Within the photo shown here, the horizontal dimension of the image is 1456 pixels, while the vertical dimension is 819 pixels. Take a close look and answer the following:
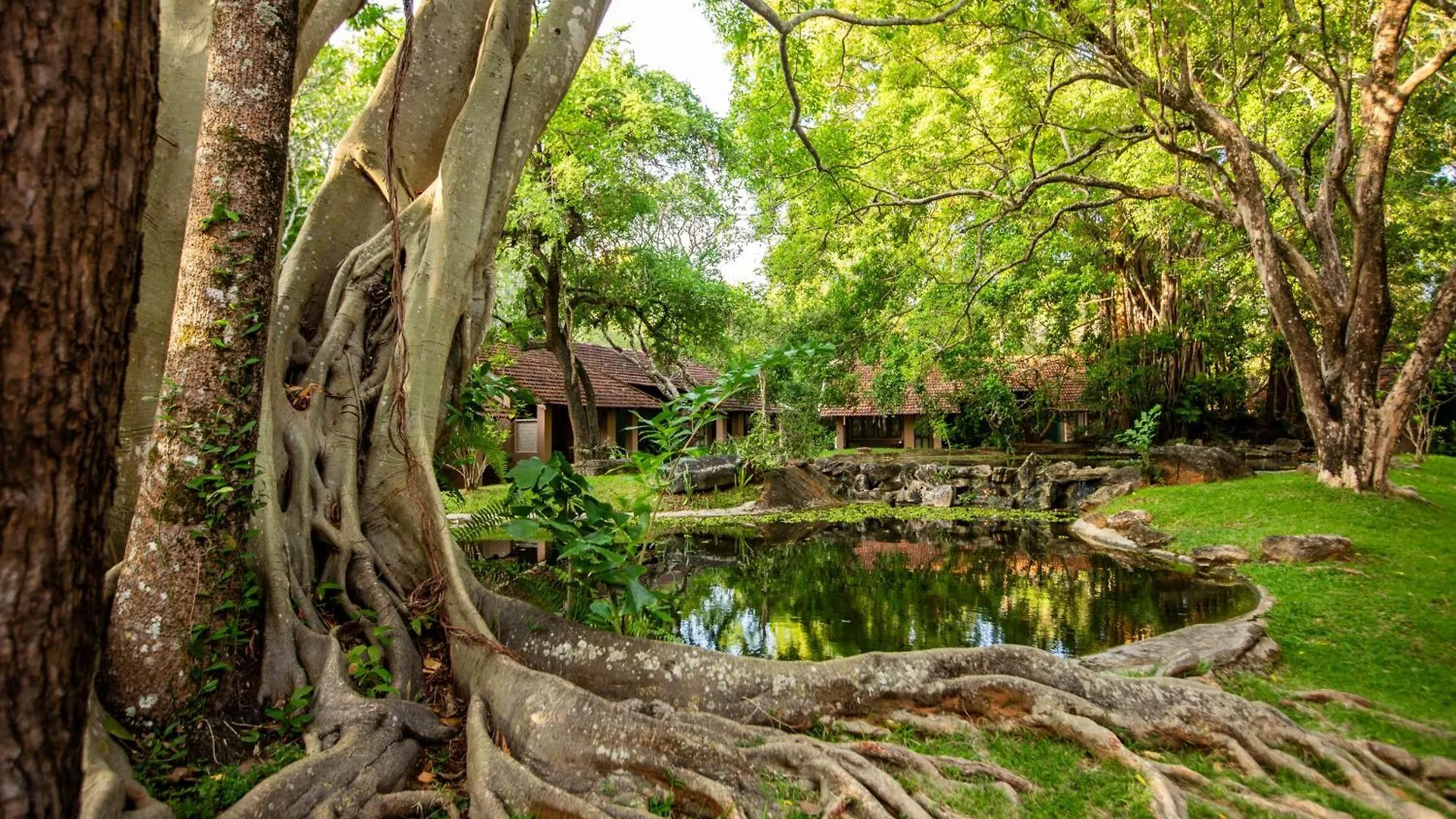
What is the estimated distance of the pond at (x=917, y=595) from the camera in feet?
18.0

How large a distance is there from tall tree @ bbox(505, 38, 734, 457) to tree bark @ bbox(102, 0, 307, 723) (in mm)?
10985

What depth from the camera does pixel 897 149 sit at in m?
11.2

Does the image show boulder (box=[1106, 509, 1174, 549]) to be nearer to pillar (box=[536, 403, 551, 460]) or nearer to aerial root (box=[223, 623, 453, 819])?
aerial root (box=[223, 623, 453, 819])

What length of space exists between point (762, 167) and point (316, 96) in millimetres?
9584

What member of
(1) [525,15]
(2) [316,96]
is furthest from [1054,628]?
(2) [316,96]

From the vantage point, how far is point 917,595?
700cm

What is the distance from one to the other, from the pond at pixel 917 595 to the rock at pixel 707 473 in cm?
388

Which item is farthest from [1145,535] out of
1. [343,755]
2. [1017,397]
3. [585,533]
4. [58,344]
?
[1017,397]

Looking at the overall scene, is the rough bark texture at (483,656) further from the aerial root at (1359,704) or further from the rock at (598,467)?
the rock at (598,467)

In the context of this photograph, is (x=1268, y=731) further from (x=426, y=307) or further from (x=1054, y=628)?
(x=426, y=307)

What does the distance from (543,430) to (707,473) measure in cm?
775

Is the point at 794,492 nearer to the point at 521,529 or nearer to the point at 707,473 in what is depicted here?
the point at 707,473

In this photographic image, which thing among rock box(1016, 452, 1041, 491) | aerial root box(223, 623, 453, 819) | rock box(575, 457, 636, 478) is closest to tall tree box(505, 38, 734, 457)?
rock box(575, 457, 636, 478)

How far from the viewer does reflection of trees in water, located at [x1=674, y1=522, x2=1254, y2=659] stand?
550 cm
